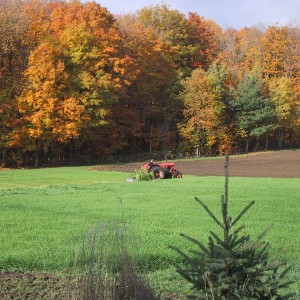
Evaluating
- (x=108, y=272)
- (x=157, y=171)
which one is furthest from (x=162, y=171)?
(x=108, y=272)

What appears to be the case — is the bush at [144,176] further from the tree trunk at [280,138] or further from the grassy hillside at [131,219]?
the tree trunk at [280,138]

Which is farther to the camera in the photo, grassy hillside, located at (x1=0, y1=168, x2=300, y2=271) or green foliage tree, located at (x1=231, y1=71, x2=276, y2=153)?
green foliage tree, located at (x1=231, y1=71, x2=276, y2=153)

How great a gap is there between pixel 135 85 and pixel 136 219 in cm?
3932

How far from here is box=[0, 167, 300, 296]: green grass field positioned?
26.1 ft

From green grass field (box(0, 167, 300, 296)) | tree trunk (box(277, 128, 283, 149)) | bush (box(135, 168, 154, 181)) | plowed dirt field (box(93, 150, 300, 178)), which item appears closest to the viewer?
green grass field (box(0, 167, 300, 296))

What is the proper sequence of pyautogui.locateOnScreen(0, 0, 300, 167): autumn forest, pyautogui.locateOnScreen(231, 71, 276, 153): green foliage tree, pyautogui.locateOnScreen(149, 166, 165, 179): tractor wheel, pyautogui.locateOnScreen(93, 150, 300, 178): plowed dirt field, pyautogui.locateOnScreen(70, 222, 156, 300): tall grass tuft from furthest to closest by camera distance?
pyautogui.locateOnScreen(231, 71, 276, 153): green foliage tree
pyautogui.locateOnScreen(0, 0, 300, 167): autumn forest
pyautogui.locateOnScreen(93, 150, 300, 178): plowed dirt field
pyautogui.locateOnScreen(149, 166, 165, 179): tractor wheel
pyautogui.locateOnScreen(70, 222, 156, 300): tall grass tuft

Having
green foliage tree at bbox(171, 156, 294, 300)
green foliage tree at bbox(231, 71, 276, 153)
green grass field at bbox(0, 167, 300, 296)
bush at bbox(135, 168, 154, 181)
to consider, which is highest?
green foliage tree at bbox(231, 71, 276, 153)

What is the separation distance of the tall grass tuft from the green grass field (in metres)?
0.25

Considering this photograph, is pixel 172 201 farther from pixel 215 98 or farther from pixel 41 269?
pixel 215 98

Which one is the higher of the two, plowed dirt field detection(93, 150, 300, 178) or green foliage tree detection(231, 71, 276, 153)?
green foliage tree detection(231, 71, 276, 153)

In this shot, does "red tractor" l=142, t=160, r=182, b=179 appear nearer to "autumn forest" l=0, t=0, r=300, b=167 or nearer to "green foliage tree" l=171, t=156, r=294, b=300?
"autumn forest" l=0, t=0, r=300, b=167

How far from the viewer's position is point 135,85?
164 feet

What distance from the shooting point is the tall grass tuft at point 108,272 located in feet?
14.9

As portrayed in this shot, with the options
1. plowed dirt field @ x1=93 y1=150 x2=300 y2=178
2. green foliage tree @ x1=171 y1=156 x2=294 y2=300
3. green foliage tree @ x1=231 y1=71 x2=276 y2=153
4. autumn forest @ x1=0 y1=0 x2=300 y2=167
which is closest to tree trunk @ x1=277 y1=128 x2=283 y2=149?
autumn forest @ x1=0 y1=0 x2=300 y2=167
